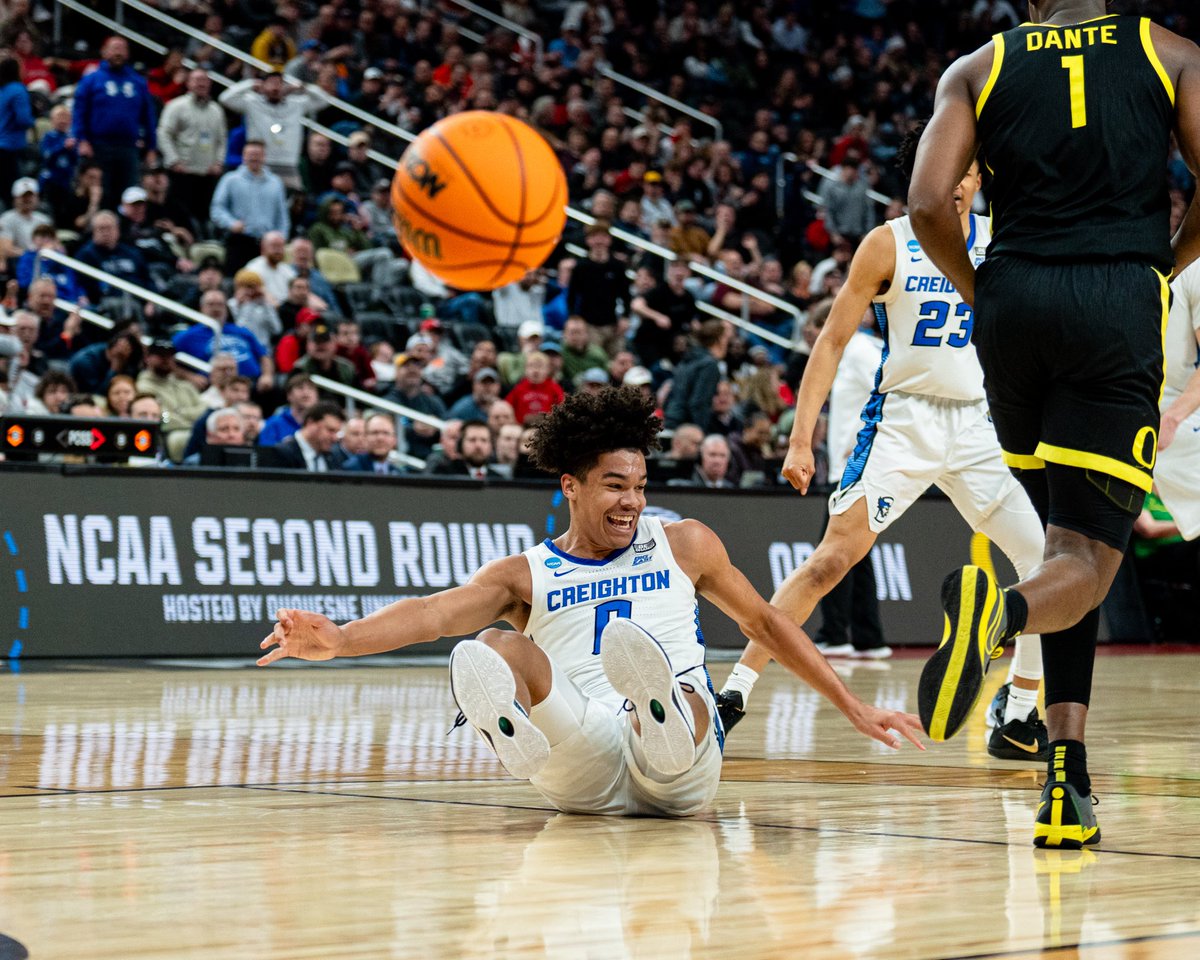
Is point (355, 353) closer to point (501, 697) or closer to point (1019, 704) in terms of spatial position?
point (1019, 704)

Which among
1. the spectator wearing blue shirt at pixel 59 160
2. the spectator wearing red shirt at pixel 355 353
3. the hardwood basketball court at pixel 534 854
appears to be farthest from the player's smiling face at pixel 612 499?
the spectator wearing blue shirt at pixel 59 160

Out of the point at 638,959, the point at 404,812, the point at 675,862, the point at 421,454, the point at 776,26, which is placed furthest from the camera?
the point at 776,26

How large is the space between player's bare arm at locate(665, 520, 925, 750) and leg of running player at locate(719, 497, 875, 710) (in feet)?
4.57

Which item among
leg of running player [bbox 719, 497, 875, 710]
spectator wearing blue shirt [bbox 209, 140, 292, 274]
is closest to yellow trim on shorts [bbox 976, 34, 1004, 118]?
leg of running player [bbox 719, 497, 875, 710]

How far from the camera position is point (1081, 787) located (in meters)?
4.43

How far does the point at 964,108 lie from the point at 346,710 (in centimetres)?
467

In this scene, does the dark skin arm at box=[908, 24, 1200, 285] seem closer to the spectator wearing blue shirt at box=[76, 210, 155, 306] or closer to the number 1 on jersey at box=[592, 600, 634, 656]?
the number 1 on jersey at box=[592, 600, 634, 656]

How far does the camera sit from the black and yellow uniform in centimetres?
439

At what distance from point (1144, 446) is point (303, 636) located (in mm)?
2051

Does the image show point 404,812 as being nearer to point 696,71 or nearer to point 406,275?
point 406,275

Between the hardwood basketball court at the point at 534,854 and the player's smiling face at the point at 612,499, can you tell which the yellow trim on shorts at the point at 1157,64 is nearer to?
the player's smiling face at the point at 612,499

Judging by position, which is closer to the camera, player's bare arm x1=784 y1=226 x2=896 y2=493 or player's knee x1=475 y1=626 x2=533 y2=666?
player's knee x1=475 y1=626 x2=533 y2=666

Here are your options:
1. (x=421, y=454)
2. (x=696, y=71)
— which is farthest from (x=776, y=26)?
(x=421, y=454)

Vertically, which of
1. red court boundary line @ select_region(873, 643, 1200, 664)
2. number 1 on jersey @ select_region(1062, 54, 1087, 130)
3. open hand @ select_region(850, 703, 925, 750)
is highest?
number 1 on jersey @ select_region(1062, 54, 1087, 130)
